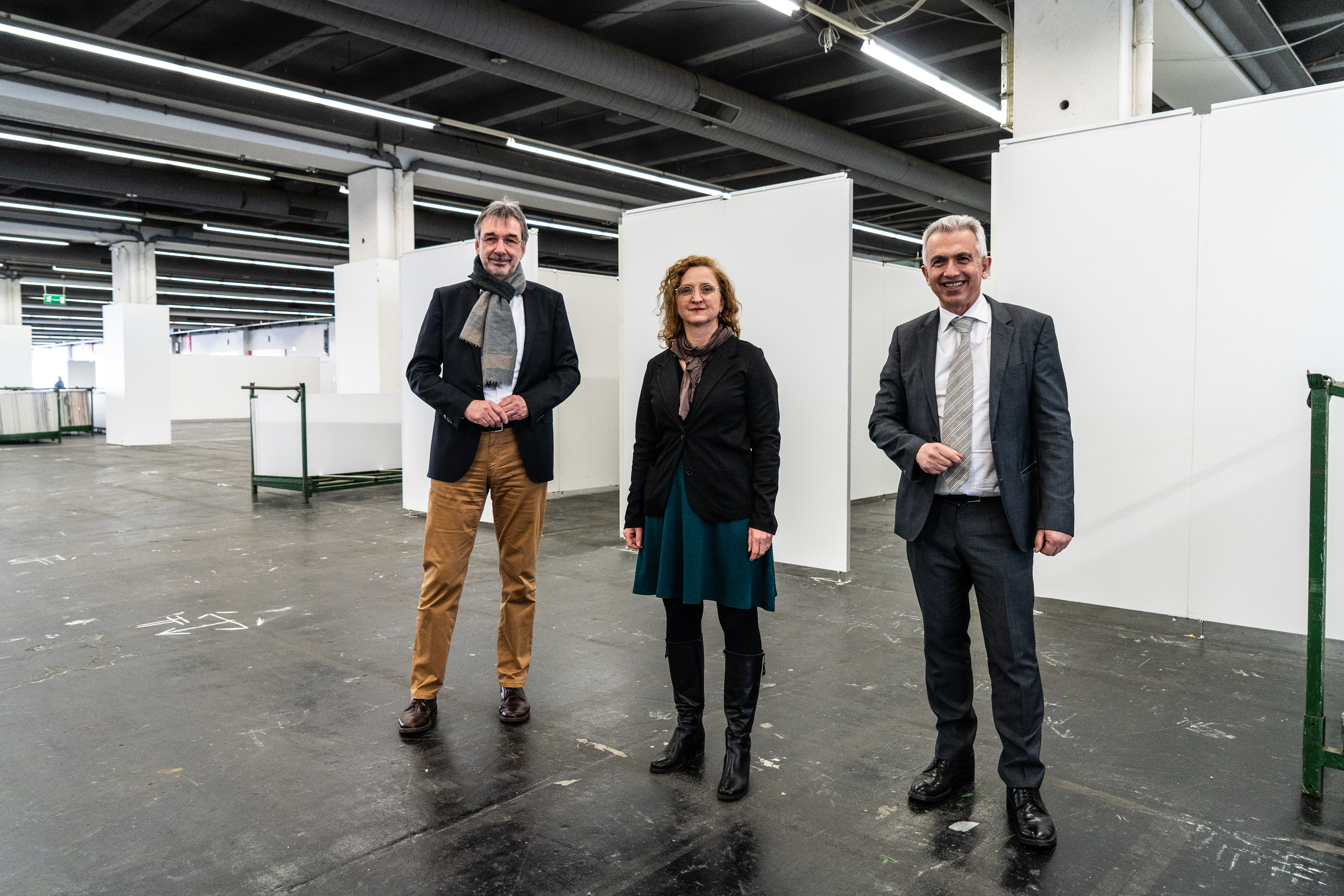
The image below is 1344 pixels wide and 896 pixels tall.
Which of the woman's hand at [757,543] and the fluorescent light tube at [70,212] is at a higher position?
the fluorescent light tube at [70,212]

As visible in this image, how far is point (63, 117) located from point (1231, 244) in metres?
10.1

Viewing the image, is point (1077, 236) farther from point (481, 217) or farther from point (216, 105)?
point (216, 105)

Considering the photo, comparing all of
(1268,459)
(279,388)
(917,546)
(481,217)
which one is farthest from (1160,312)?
(279,388)

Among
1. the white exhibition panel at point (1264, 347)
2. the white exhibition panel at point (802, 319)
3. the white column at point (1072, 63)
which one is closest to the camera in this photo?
the white exhibition panel at point (1264, 347)

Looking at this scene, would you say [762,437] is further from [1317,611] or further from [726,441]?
[1317,611]

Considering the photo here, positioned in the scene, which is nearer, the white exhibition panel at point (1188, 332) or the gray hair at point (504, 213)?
the gray hair at point (504, 213)

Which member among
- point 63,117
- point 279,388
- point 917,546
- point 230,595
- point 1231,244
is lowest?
point 230,595

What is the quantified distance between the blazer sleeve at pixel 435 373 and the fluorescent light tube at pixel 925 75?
4.62 metres

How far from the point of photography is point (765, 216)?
16.9 ft

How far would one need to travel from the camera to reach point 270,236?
15.4m

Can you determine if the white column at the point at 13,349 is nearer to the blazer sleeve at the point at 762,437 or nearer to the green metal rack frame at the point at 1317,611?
the blazer sleeve at the point at 762,437

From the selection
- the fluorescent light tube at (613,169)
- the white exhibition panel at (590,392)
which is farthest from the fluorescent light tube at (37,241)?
the white exhibition panel at (590,392)

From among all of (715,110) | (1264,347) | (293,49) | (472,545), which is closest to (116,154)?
(293,49)

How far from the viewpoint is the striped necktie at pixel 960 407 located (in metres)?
2.23
